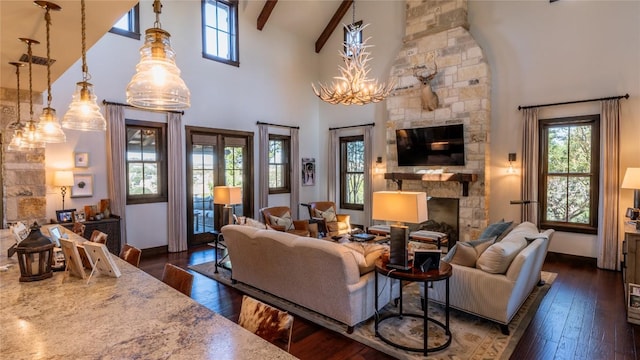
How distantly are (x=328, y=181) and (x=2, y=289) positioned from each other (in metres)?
7.29

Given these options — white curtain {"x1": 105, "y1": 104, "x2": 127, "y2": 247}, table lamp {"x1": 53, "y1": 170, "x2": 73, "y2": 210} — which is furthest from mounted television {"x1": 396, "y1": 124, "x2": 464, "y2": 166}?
table lamp {"x1": 53, "y1": 170, "x2": 73, "y2": 210}

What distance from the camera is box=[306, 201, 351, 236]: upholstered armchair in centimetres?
701

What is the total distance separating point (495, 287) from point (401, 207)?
3.82ft

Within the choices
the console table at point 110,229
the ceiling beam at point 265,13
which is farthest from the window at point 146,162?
the ceiling beam at point 265,13

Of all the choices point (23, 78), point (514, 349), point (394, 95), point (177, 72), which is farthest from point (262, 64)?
point (514, 349)

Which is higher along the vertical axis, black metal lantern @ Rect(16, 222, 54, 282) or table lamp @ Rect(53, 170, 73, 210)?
table lamp @ Rect(53, 170, 73, 210)

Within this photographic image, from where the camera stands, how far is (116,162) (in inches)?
228

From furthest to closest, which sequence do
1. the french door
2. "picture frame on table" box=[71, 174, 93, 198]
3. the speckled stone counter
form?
the french door
"picture frame on table" box=[71, 174, 93, 198]
the speckled stone counter

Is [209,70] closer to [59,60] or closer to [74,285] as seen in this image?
[59,60]

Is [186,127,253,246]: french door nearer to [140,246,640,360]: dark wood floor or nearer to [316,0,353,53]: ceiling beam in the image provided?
[140,246,640,360]: dark wood floor

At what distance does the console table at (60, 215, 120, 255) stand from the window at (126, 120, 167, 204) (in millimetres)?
609

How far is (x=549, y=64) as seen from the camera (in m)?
5.90

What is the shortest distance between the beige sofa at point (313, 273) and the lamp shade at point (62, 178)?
288 cm

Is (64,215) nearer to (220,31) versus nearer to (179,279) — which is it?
(179,279)
